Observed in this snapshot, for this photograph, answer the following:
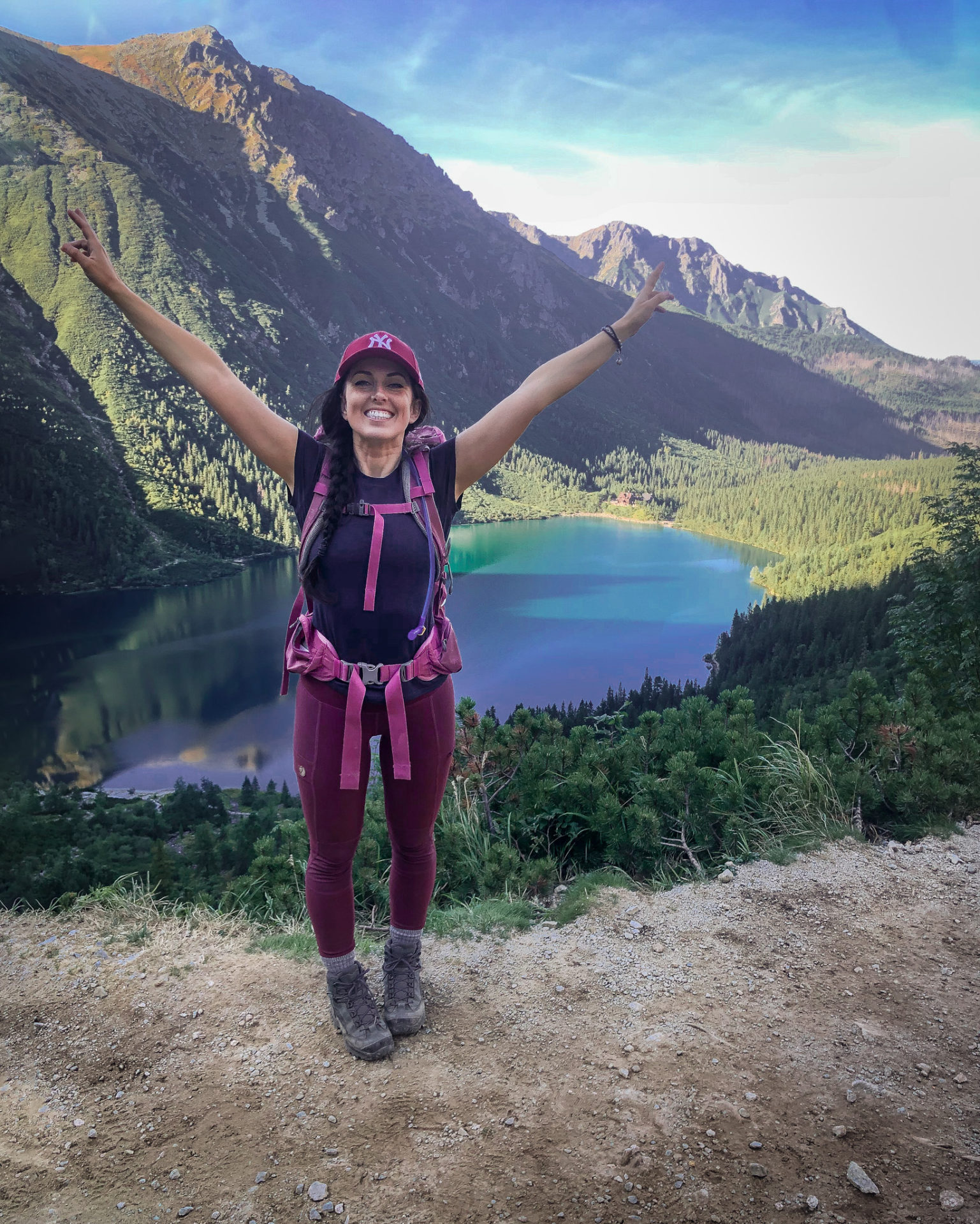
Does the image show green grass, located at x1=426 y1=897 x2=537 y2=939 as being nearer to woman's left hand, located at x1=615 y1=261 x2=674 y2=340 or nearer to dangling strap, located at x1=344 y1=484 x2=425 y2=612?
dangling strap, located at x1=344 y1=484 x2=425 y2=612

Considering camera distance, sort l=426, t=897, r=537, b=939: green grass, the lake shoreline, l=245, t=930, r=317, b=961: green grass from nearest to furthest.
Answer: l=245, t=930, r=317, b=961: green grass → l=426, t=897, r=537, b=939: green grass → the lake shoreline

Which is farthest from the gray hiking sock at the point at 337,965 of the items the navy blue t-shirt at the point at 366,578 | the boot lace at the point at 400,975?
the navy blue t-shirt at the point at 366,578

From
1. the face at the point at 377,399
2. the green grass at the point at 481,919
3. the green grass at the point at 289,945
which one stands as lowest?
the green grass at the point at 289,945

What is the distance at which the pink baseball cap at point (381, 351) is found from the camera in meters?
2.10

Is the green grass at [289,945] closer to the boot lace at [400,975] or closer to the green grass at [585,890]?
the boot lace at [400,975]

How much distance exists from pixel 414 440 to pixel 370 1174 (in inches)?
79.5

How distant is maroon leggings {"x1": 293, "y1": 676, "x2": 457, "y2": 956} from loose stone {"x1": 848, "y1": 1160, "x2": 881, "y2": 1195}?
1.33 m

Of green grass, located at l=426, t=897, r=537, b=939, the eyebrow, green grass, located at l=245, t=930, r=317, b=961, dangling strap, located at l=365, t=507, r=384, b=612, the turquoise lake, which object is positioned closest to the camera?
dangling strap, located at l=365, t=507, r=384, b=612

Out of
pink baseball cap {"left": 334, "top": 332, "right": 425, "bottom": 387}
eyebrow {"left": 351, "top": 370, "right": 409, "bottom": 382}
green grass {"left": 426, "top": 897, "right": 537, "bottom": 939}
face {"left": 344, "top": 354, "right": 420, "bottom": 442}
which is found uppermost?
pink baseball cap {"left": 334, "top": 332, "right": 425, "bottom": 387}

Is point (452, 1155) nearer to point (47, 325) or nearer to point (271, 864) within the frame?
point (271, 864)

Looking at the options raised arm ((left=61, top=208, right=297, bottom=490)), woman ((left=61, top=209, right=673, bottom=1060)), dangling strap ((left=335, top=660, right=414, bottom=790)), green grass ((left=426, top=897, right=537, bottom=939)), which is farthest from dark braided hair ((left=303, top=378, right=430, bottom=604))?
green grass ((left=426, top=897, right=537, bottom=939))

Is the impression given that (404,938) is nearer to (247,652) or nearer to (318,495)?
(318,495)

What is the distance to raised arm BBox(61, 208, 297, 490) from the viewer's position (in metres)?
2.08

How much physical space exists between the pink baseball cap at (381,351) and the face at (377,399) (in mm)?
19
